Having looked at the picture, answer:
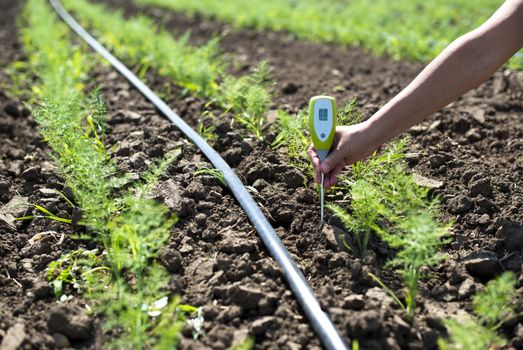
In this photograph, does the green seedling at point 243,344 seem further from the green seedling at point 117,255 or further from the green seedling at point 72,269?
the green seedling at point 72,269

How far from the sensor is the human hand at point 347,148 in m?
2.68

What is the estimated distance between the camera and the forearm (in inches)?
104

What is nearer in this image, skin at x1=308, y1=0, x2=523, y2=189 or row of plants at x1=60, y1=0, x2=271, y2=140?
skin at x1=308, y1=0, x2=523, y2=189

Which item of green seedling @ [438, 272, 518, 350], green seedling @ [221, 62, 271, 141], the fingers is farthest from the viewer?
green seedling @ [221, 62, 271, 141]

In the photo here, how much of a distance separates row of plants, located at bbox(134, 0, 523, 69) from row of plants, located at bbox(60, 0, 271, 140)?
79.1 inches

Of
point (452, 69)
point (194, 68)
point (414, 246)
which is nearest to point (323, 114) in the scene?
point (452, 69)

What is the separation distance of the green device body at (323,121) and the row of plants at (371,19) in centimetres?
340

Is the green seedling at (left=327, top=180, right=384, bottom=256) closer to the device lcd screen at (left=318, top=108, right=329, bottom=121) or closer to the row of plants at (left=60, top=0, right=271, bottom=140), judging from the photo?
the device lcd screen at (left=318, top=108, right=329, bottom=121)

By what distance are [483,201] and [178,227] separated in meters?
1.69

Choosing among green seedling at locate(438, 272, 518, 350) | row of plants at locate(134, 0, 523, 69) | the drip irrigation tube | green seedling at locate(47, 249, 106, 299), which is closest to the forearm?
the drip irrigation tube

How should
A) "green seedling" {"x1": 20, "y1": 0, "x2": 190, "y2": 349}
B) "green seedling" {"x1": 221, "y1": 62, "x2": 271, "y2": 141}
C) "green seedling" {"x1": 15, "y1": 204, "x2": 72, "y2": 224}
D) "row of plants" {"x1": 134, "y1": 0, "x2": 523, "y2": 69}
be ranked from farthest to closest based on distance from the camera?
"row of plants" {"x1": 134, "y1": 0, "x2": 523, "y2": 69} < "green seedling" {"x1": 221, "y1": 62, "x2": 271, "y2": 141} < "green seedling" {"x1": 15, "y1": 204, "x2": 72, "y2": 224} < "green seedling" {"x1": 20, "y1": 0, "x2": 190, "y2": 349}

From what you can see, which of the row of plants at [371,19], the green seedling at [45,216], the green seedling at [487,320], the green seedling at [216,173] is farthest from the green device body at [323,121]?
the row of plants at [371,19]

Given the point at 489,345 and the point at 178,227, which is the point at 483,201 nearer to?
the point at 489,345

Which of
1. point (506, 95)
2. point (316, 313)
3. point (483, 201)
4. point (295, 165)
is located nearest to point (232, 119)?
point (295, 165)
